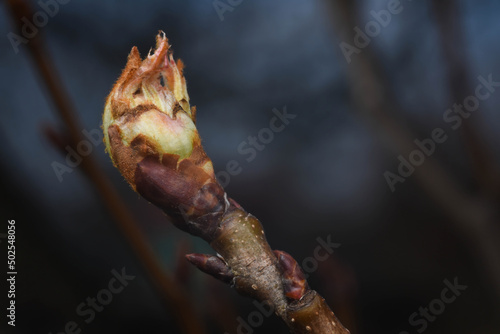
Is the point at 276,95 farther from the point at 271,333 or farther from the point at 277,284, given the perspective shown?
the point at 277,284

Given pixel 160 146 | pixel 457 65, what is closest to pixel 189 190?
pixel 160 146

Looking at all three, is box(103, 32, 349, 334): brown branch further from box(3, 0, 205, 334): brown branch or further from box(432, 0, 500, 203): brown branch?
box(432, 0, 500, 203): brown branch

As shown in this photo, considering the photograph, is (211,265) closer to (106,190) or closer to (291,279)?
(291,279)

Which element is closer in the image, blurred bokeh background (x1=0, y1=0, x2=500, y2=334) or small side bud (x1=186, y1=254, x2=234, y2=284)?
small side bud (x1=186, y1=254, x2=234, y2=284)

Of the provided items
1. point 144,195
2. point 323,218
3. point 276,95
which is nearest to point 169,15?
point 276,95

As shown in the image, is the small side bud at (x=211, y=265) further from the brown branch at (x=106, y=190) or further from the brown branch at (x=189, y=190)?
the brown branch at (x=106, y=190)

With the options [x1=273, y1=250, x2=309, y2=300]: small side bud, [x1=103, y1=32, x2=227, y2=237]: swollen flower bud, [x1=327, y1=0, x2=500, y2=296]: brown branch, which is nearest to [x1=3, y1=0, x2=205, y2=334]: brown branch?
[x1=103, y1=32, x2=227, y2=237]: swollen flower bud
